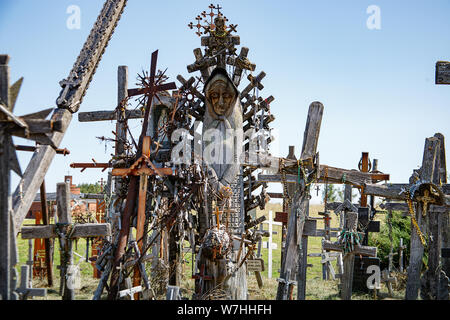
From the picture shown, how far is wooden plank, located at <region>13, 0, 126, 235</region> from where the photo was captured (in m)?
7.50

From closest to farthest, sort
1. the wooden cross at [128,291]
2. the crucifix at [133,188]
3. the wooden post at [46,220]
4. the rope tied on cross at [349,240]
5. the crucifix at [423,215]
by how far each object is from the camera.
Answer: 1. the wooden cross at [128,291]
2. the crucifix at [133,188]
3. the crucifix at [423,215]
4. the wooden post at [46,220]
5. the rope tied on cross at [349,240]

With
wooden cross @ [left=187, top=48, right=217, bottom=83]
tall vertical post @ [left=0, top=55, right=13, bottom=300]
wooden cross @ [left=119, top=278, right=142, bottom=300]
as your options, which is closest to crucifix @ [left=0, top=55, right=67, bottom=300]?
tall vertical post @ [left=0, top=55, right=13, bottom=300]

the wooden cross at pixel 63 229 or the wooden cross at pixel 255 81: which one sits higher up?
the wooden cross at pixel 255 81

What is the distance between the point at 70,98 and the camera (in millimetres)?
8266

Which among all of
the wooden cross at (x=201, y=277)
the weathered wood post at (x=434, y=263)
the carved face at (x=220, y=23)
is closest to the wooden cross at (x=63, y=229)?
the wooden cross at (x=201, y=277)

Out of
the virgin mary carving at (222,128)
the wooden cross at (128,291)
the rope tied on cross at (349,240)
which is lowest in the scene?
the wooden cross at (128,291)

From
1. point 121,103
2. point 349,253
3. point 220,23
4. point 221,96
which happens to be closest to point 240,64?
point 220,23

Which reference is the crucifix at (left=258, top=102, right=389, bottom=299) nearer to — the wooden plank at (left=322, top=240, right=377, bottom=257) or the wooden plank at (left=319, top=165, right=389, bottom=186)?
the wooden plank at (left=319, top=165, right=389, bottom=186)

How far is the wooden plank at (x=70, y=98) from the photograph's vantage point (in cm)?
750

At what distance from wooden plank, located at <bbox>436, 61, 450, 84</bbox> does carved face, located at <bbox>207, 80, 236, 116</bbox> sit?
5.29 metres

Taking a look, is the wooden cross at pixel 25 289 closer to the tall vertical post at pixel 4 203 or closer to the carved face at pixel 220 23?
the tall vertical post at pixel 4 203

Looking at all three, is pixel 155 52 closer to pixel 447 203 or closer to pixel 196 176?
pixel 196 176

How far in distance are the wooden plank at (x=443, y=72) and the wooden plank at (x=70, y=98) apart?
617 cm

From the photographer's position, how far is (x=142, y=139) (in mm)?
8836
